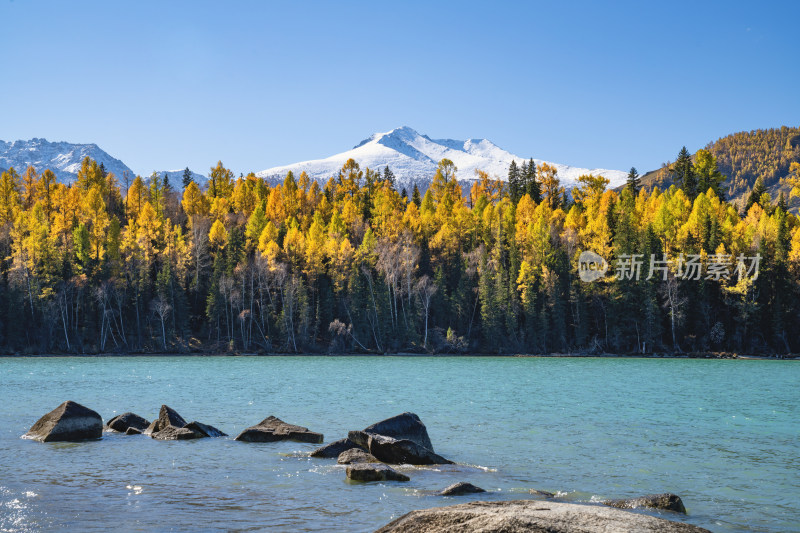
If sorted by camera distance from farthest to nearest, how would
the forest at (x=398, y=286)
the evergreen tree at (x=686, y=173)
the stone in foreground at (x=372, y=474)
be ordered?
the evergreen tree at (x=686, y=173) → the forest at (x=398, y=286) → the stone in foreground at (x=372, y=474)

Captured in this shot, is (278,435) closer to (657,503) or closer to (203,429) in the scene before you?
(203,429)

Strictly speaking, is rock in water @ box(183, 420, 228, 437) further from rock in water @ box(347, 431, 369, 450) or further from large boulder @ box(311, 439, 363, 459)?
rock in water @ box(347, 431, 369, 450)

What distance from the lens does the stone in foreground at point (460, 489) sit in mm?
12945

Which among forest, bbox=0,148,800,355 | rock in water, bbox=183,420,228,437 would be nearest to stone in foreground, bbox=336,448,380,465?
rock in water, bbox=183,420,228,437

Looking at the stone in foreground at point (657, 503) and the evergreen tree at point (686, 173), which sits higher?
the evergreen tree at point (686, 173)

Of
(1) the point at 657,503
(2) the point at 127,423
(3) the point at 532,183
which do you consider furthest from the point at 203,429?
(3) the point at 532,183

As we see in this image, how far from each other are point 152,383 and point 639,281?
64396mm

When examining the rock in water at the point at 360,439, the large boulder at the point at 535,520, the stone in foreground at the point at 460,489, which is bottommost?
the stone in foreground at the point at 460,489

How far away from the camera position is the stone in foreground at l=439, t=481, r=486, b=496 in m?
12.9

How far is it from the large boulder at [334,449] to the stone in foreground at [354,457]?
1.86 ft

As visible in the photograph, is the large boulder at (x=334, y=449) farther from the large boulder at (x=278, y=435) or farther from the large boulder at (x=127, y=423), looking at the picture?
the large boulder at (x=127, y=423)

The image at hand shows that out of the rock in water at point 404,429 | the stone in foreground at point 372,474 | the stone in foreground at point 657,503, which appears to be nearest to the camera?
the stone in foreground at point 657,503

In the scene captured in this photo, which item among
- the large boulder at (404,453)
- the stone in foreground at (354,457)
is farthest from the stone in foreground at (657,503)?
the stone in foreground at (354,457)

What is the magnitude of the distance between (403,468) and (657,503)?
20.1ft
